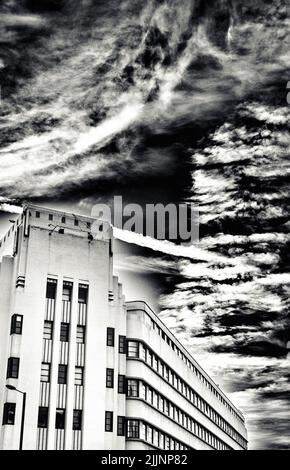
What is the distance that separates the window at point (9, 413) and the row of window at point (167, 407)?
13.1 metres

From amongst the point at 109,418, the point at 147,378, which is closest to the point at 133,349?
the point at 147,378

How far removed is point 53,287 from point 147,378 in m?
14.9

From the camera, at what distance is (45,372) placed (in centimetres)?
5828

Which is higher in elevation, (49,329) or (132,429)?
(49,329)

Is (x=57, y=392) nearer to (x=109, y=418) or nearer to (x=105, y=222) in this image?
(x=109, y=418)

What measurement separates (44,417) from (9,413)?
11.1 feet

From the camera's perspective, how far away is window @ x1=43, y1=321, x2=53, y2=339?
59562 millimetres

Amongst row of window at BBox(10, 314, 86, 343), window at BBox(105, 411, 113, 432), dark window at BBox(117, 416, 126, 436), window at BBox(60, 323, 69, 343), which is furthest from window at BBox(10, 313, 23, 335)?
dark window at BBox(117, 416, 126, 436)

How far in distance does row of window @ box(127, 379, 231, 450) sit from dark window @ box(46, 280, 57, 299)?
12288 millimetres

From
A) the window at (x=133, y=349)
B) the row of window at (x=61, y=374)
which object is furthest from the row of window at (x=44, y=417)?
the window at (x=133, y=349)

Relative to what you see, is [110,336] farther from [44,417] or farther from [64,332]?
[44,417]

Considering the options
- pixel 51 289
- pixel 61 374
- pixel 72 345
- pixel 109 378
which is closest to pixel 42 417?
pixel 61 374

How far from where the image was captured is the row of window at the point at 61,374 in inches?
2287

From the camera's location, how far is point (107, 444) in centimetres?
5822
